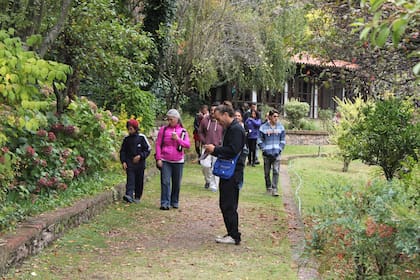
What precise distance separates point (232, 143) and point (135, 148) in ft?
10.7

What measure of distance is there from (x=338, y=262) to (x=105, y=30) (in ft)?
26.7

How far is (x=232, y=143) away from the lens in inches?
321

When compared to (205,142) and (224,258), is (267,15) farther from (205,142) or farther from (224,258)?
(224,258)

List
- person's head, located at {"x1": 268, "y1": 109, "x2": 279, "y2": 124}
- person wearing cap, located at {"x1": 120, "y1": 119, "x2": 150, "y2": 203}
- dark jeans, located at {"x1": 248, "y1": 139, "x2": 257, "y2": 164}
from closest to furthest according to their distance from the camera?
1. person wearing cap, located at {"x1": 120, "y1": 119, "x2": 150, "y2": 203}
2. person's head, located at {"x1": 268, "y1": 109, "x2": 279, "y2": 124}
3. dark jeans, located at {"x1": 248, "y1": 139, "x2": 257, "y2": 164}

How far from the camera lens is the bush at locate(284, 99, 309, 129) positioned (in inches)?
1258

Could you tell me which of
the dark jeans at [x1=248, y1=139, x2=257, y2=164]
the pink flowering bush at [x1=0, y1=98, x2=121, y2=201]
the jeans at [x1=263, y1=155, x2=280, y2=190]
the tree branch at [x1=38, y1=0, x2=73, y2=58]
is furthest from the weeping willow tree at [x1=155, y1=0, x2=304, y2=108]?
the tree branch at [x1=38, y1=0, x2=73, y2=58]

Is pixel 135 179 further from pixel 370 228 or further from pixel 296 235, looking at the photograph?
pixel 370 228

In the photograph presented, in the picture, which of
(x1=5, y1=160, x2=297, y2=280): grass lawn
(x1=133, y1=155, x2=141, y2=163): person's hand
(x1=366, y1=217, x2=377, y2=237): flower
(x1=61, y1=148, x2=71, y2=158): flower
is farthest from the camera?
(x1=133, y1=155, x2=141, y2=163): person's hand

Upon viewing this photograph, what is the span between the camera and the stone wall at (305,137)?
3109cm

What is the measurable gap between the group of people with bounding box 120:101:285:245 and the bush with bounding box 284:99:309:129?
15733 mm

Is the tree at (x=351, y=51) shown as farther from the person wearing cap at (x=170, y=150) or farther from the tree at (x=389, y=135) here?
the person wearing cap at (x=170, y=150)

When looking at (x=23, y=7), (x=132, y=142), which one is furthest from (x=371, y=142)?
(x=23, y=7)

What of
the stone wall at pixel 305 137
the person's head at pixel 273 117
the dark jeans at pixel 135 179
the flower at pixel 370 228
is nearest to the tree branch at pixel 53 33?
the dark jeans at pixel 135 179

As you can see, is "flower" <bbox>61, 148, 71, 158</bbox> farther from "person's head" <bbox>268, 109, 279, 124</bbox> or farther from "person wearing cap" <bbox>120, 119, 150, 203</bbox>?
"person's head" <bbox>268, 109, 279, 124</bbox>
